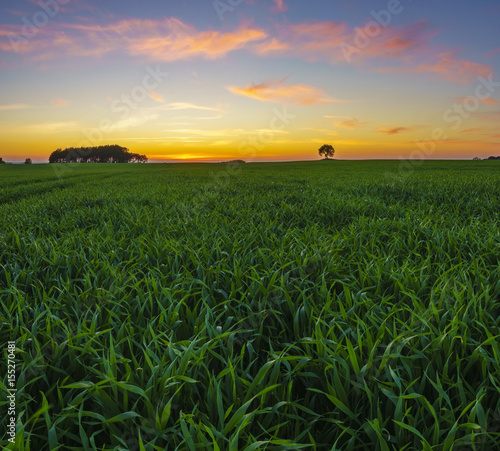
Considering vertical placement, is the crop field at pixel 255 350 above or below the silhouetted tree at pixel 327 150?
below

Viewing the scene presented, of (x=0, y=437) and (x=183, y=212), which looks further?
(x=183, y=212)

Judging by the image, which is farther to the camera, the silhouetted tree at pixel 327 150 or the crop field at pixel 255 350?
the silhouetted tree at pixel 327 150

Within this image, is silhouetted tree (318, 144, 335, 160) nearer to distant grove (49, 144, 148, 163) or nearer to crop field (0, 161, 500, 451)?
distant grove (49, 144, 148, 163)

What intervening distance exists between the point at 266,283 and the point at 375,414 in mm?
1443

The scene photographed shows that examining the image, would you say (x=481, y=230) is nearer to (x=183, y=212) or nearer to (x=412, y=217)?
(x=412, y=217)

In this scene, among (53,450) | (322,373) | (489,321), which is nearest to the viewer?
(53,450)

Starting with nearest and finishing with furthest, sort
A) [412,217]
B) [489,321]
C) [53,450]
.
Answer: [53,450] < [489,321] < [412,217]

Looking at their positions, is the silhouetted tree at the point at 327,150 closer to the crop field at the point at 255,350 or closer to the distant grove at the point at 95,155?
the distant grove at the point at 95,155

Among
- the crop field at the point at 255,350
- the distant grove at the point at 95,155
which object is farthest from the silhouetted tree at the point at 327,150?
the crop field at the point at 255,350

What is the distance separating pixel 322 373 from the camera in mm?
1659

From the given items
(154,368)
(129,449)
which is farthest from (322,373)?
(129,449)

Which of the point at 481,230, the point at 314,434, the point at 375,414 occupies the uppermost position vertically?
the point at 481,230

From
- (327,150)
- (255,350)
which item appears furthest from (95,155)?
(255,350)

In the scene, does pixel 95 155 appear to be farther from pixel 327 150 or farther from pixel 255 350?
pixel 255 350
